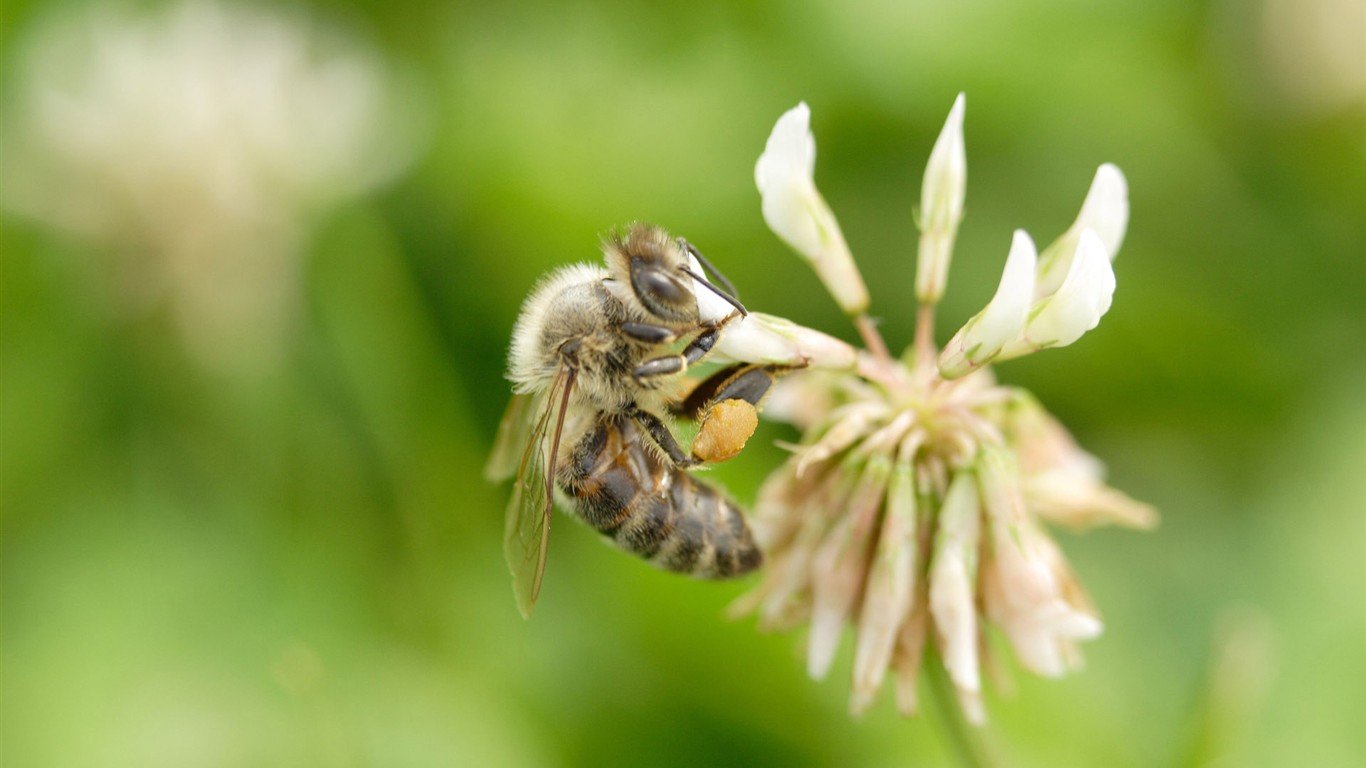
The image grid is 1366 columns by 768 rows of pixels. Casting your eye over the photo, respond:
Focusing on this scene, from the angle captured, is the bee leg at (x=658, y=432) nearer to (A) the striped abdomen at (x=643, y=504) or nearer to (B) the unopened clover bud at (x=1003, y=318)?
(A) the striped abdomen at (x=643, y=504)

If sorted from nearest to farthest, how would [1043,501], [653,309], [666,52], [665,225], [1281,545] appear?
[653,309], [1043,501], [1281,545], [665,225], [666,52]

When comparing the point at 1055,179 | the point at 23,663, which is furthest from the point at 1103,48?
the point at 23,663

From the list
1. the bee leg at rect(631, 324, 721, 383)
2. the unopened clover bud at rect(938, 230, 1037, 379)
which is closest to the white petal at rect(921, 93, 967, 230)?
the unopened clover bud at rect(938, 230, 1037, 379)

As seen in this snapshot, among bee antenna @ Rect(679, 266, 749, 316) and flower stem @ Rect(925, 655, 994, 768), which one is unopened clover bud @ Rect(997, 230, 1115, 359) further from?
flower stem @ Rect(925, 655, 994, 768)

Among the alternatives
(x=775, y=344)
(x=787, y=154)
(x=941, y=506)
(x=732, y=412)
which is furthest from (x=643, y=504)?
(x=787, y=154)

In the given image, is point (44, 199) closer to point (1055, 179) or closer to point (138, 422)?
point (138, 422)

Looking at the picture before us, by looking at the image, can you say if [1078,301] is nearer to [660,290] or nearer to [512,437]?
[660,290]
